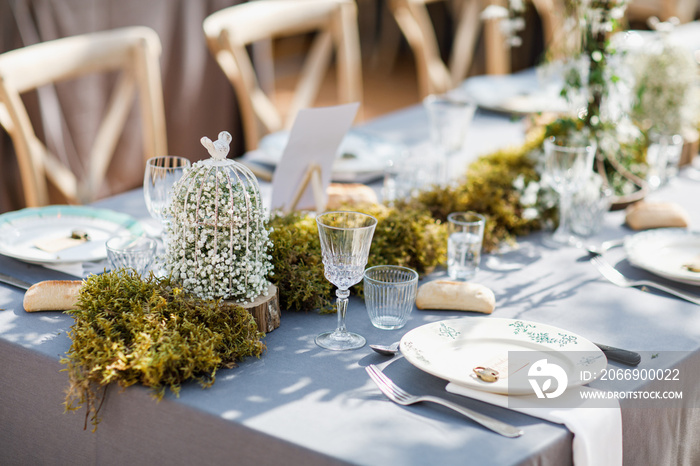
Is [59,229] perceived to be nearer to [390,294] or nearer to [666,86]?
[390,294]

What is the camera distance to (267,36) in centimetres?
257

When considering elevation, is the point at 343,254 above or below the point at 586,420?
above

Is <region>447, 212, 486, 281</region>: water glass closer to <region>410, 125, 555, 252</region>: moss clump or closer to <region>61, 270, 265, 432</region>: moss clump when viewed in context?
<region>410, 125, 555, 252</region>: moss clump

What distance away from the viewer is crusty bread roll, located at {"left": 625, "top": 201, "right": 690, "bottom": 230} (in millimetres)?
1610

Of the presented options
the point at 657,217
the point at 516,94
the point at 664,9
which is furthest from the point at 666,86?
the point at 664,9

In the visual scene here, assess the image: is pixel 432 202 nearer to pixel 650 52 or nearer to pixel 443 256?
pixel 443 256

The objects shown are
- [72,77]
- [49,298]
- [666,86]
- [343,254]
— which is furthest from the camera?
[72,77]

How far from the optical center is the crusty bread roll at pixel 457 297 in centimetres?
122

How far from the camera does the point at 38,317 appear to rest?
1151mm

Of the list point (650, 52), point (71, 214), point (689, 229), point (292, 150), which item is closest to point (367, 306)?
point (292, 150)

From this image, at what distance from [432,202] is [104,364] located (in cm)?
81

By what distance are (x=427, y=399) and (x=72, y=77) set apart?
1559mm

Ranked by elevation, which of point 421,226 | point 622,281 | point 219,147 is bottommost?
point 622,281

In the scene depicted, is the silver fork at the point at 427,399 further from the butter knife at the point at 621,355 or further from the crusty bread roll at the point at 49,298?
the crusty bread roll at the point at 49,298
